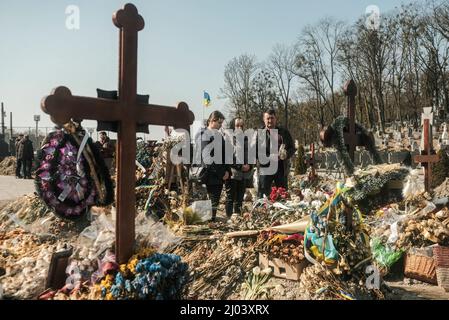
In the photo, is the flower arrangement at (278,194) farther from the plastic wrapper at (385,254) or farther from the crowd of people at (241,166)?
the plastic wrapper at (385,254)

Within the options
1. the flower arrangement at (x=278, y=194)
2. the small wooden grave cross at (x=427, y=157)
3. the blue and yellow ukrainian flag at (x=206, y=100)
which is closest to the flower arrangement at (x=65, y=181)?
the flower arrangement at (x=278, y=194)

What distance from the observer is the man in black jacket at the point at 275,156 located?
6277 millimetres

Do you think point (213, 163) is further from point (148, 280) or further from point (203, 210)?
point (148, 280)

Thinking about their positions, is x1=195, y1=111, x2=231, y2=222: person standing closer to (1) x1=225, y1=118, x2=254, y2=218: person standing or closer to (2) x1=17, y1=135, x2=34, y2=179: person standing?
(1) x1=225, y1=118, x2=254, y2=218: person standing

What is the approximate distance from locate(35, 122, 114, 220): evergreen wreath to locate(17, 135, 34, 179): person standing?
12228 mm

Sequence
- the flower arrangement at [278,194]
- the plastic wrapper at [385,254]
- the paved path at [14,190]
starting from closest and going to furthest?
the plastic wrapper at [385,254] < the flower arrangement at [278,194] < the paved path at [14,190]

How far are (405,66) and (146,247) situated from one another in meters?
37.2

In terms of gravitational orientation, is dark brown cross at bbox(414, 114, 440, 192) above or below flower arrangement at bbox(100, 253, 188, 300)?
Answer: above

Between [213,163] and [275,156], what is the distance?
3.23 ft

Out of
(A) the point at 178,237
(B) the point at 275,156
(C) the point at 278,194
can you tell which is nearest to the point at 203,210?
(A) the point at 178,237

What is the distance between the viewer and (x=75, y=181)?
3811mm

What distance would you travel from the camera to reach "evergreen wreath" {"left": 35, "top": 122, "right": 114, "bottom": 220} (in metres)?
3.65

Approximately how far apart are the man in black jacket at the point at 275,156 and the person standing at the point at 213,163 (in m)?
0.65

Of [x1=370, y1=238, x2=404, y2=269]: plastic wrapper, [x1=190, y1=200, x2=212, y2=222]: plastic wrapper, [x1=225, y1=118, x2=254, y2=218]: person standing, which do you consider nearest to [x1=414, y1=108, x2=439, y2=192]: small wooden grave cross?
[x1=370, y1=238, x2=404, y2=269]: plastic wrapper
